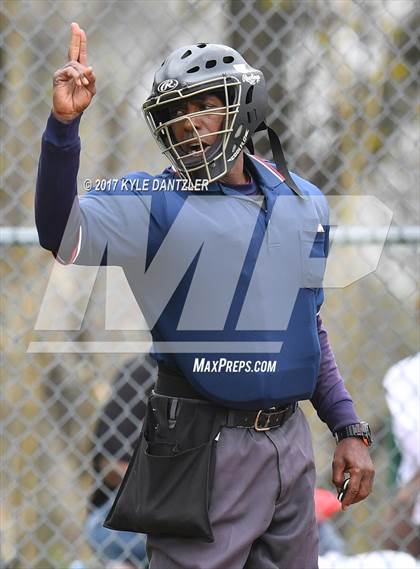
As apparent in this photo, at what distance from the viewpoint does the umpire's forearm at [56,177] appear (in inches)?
94.0

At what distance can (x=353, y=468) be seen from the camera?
3012 millimetres

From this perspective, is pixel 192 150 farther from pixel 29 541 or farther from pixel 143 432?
pixel 29 541

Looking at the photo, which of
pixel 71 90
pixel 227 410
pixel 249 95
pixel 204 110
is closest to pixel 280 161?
pixel 249 95

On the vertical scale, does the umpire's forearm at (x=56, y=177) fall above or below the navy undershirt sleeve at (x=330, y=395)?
above

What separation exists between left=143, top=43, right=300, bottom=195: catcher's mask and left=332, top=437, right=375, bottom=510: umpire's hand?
0.84 m

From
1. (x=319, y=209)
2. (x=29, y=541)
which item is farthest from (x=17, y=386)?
(x=319, y=209)

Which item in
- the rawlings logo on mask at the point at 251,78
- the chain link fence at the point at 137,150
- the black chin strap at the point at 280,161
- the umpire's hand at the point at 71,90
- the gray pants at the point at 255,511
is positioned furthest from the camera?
the chain link fence at the point at 137,150

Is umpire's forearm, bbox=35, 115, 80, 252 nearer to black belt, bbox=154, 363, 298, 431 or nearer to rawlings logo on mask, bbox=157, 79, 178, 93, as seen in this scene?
rawlings logo on mask, bbox=157, 79, 178, 93

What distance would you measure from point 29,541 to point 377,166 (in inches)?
89.7

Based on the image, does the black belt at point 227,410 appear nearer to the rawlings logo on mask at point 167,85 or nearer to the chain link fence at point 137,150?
the rawlings logo on mask at point 167,85

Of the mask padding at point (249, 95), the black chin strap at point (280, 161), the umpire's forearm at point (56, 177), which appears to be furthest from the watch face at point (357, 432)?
the umpire's forearm at point (56, 177)

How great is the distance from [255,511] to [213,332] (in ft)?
1.47

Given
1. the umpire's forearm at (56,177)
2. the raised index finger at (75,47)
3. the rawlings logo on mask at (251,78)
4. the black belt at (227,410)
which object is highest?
the raised index finger at (75,47)

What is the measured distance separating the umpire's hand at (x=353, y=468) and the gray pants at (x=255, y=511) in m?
0.15
